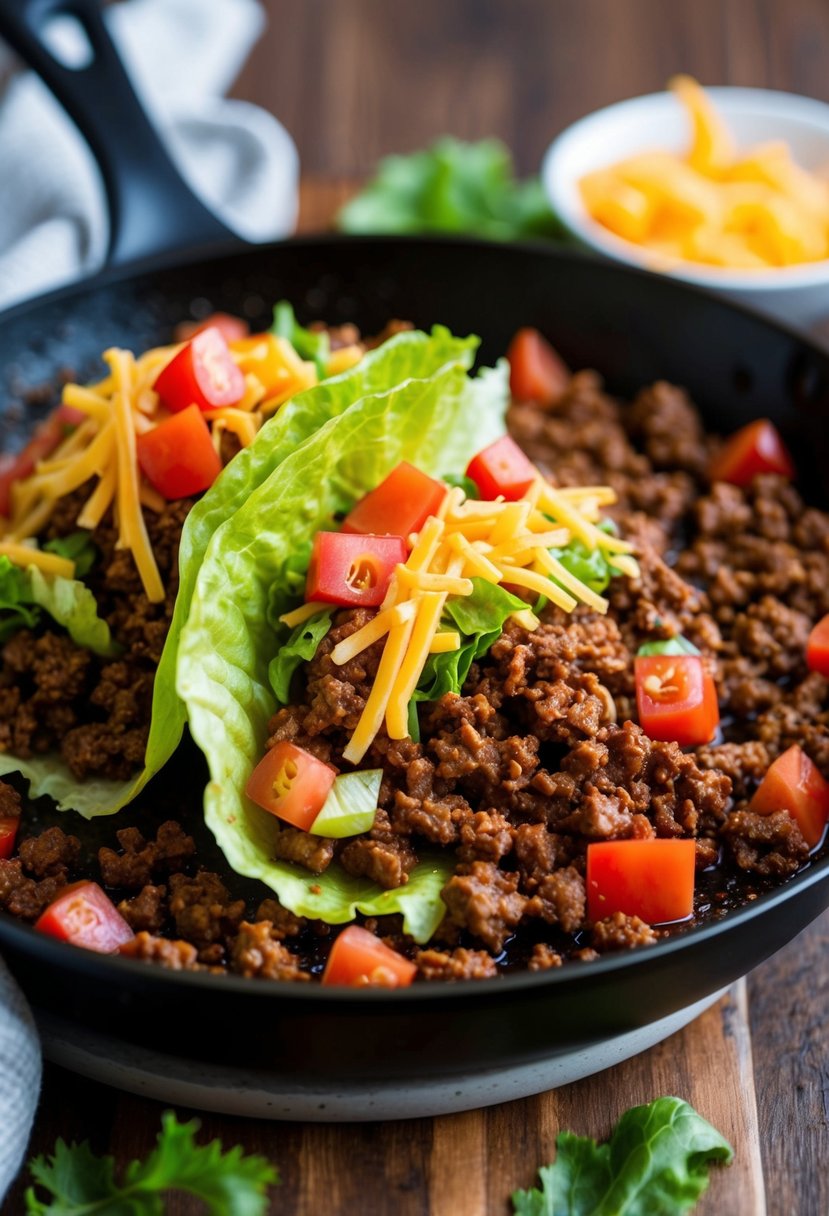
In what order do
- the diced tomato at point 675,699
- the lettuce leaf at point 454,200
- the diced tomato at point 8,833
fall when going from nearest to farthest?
the diced tomato at point 8,833, the diced tomato at point 675,699, the lettuce leaf at point 454,200

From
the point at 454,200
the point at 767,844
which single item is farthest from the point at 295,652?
the point at 454,200

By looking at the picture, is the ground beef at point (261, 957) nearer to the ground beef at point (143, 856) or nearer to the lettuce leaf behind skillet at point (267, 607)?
the lettuce leaf behind skillet at point (267, 607)

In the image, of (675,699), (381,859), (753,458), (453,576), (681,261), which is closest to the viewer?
(381,859)

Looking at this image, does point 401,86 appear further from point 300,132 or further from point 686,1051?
point 686,1051

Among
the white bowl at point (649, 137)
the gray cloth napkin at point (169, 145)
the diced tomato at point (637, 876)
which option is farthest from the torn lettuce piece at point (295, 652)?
the white bowl at point (649, 137)

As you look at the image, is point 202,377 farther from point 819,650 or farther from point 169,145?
point 819,650
